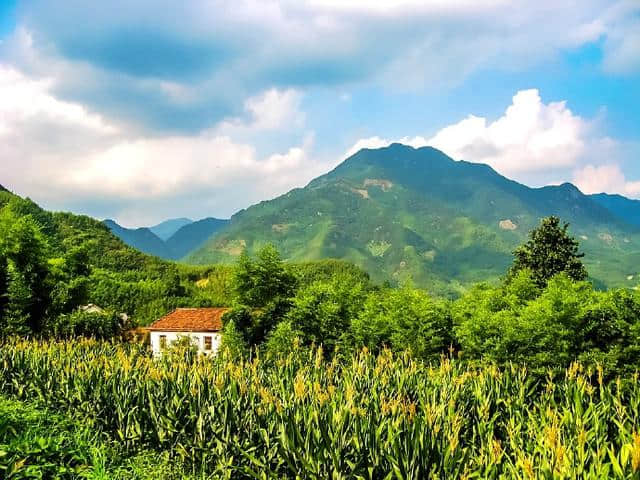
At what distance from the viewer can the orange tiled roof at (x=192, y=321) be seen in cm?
3844

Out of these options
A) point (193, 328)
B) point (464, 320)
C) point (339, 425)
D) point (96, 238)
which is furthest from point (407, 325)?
point (96, 238)

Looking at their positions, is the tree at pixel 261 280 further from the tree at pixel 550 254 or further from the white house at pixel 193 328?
the tree at pixel 550 254

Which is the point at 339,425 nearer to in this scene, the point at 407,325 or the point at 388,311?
the point at 407,325

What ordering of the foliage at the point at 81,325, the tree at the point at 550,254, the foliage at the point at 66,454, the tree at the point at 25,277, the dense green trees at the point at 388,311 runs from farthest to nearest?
the tree at the point at 550,254 < the foliage at the point at 81,325 < the tree at the point at 25,277 < the dense green trees at the point at 388,311 < the foliage at the point at 66,454

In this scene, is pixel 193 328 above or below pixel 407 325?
below

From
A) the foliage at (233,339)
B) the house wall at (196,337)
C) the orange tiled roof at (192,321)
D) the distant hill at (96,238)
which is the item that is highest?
the distant hill at (96,238)

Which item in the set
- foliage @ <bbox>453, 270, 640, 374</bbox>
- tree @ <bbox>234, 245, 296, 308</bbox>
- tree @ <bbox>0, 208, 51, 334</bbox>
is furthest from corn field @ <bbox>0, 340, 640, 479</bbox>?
tree @ <bbox>234, 245, 296, 308</bbox>

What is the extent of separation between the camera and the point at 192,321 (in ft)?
132

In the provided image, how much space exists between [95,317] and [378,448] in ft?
82.0

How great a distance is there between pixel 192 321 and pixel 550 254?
25409 millimetres

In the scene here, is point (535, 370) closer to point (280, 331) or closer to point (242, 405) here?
point (280, 331)

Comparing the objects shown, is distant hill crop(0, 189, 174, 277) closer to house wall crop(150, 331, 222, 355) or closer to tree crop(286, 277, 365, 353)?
house wall crop(150, 331, 222, 355)

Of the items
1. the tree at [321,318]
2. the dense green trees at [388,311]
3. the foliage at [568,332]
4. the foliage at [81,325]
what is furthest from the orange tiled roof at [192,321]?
the foliage at [568,332]

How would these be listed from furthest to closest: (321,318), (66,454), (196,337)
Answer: (196,337) → (321,318) → (66,454)
